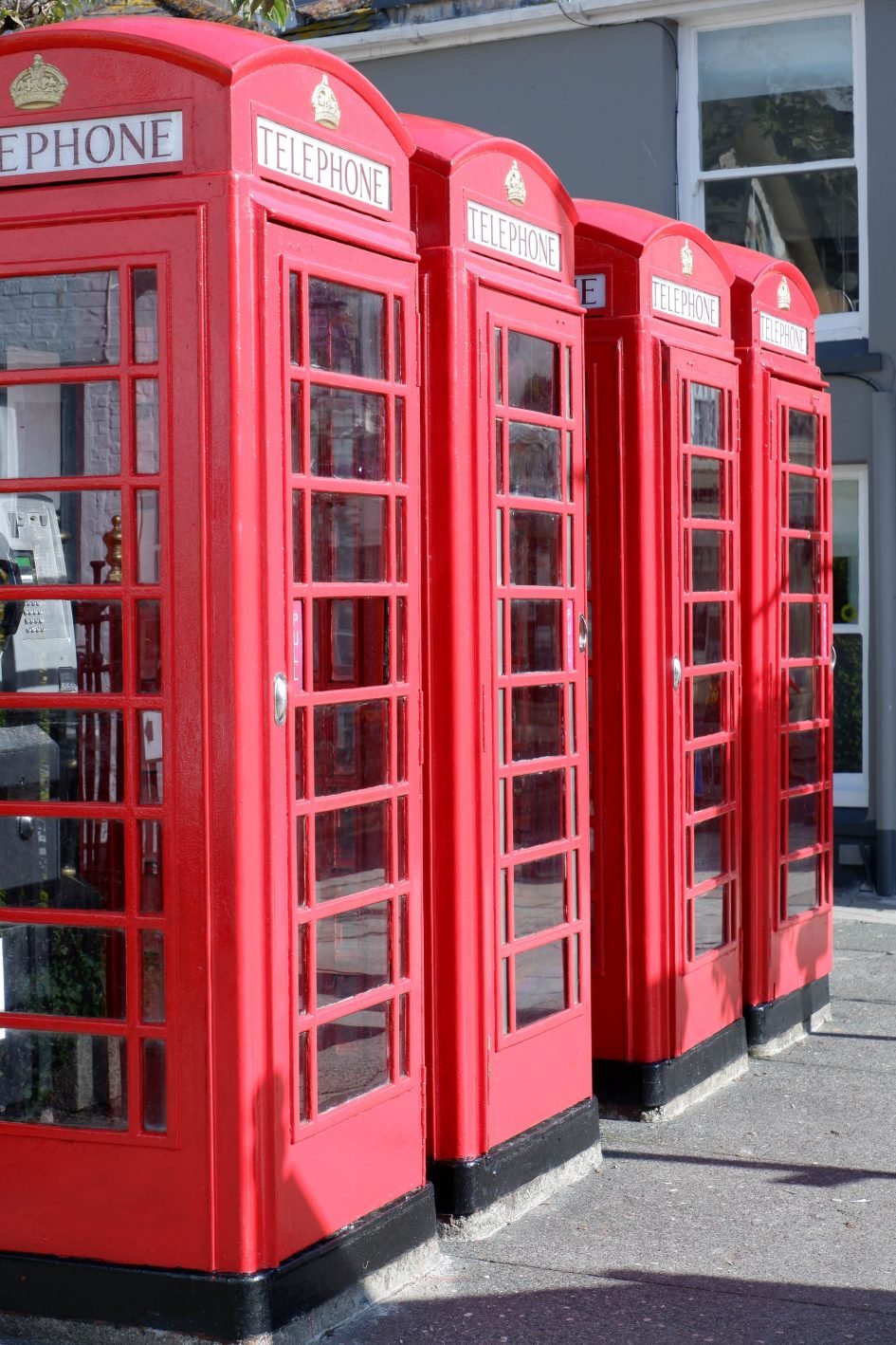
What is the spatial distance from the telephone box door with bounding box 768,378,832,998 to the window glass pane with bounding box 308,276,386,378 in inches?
115

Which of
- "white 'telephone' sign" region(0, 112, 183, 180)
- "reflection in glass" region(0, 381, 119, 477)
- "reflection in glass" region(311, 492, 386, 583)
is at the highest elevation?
"white 'telephone' sign" region(0, 112, 183, 180)

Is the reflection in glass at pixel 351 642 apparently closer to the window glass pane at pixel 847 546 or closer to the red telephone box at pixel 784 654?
the red telephone box at pixel 784 654

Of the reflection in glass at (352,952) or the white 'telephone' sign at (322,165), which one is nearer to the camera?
the white 'telephone' sign at (322,165)

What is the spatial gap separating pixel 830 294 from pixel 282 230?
7.63 meters

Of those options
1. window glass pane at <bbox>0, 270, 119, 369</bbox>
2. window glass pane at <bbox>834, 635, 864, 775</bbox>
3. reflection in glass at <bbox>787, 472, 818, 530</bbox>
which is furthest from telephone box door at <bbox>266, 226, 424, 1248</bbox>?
window glass pane at <bbox>834, 635, 864, 775</bbox>

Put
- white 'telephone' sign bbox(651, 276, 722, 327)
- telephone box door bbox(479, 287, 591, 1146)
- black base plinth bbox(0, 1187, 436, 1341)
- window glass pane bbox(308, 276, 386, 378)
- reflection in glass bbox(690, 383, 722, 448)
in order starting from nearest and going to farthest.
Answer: black base plinth bbox(0, 1187, 436, 1341), window glass pane bbox(308, 276, 386, 378), telephone box door bbox(479, 287, 591, 1146), white 'telephone' sign bbox(651, 276, 722, 327), reflection in glass bbox(690, 383, 722, 448)

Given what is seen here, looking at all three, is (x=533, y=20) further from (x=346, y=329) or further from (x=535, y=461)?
(x=346, y=329)

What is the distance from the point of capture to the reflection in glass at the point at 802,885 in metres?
7.16

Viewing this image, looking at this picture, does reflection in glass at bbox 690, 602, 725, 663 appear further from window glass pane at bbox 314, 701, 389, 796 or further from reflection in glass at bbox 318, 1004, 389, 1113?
reflection in glass at bbox 318, 1004, 389, 1113

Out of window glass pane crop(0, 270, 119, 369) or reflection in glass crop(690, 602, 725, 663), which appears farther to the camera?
reflection in glass crop(690, 602, 725, 663)

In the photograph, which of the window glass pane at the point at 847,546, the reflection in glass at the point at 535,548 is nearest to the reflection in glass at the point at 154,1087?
the reflection in glass at the point at 535,548

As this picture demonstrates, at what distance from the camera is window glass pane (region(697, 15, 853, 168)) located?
35.3 feet

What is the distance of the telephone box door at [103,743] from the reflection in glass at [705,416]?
2799mm

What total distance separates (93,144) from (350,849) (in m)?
1.69
